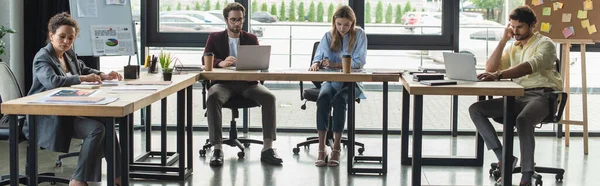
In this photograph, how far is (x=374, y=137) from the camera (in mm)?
6738

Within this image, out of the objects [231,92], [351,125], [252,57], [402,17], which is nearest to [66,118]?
[252,57]

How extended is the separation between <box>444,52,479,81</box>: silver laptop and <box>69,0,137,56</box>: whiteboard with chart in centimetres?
285

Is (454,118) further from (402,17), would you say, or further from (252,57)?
(252,57)

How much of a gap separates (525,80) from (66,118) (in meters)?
2.80

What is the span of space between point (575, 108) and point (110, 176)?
15.5 feet

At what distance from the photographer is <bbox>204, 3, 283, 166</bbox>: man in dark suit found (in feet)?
18.1

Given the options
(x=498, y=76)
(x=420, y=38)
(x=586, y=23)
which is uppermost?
(x=586, y=23)

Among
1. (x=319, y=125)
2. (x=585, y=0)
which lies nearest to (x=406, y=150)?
(x=319, y=125)

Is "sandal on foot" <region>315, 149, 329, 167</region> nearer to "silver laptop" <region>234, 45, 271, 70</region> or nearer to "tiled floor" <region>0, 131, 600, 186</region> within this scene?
"tiled floor" <region>0, 131, 600, 186</region>

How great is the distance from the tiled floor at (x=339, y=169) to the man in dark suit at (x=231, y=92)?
0.12 metres

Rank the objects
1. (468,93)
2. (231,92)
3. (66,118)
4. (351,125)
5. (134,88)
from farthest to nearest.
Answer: (231,92) < (351,125) < (468,93) < (134,88) < (66,118)

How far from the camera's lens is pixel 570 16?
20.3ft

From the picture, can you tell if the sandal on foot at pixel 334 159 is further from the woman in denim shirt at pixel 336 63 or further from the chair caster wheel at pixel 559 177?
the chair caster wheel at pixel 559 177

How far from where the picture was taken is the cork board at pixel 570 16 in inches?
244
